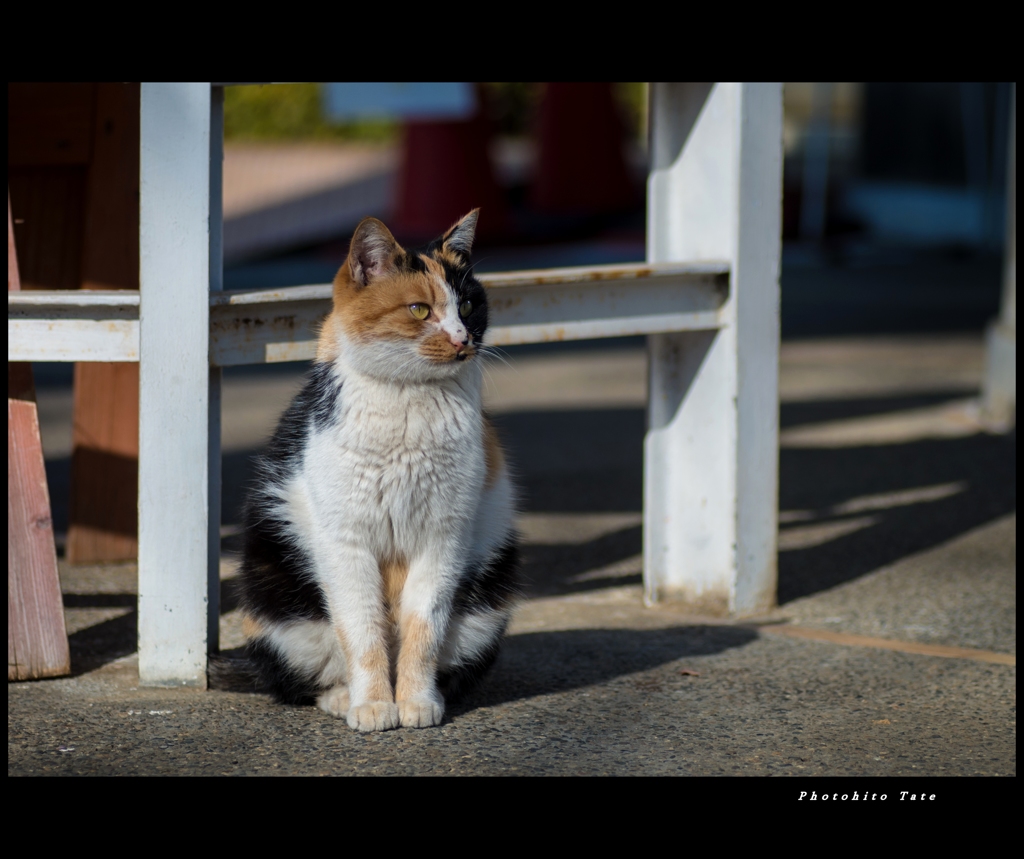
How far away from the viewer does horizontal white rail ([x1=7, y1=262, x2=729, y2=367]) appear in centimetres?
310

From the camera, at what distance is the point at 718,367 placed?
3906 mm

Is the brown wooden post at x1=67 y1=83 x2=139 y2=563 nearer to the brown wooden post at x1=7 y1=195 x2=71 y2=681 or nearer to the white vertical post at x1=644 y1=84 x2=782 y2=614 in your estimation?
the brown wooden post at x1=7 y1=195 x2=71 y2=681

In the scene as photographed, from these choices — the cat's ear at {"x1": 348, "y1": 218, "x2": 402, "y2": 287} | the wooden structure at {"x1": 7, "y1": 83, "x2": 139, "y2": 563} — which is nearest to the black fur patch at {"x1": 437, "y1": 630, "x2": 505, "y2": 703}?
the cat's ear at {"x1": 348, "y1": 218, "x2": 402, "y2": 287}

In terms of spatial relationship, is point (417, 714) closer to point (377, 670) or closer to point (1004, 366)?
point (377, 670)

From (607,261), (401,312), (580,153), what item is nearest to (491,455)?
(401,312)

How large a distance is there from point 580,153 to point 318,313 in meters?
11.4

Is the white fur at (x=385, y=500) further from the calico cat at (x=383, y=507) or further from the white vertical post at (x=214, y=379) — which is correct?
the white vertical post at (x=214, y=379)

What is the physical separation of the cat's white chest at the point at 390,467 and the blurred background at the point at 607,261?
1.94ft

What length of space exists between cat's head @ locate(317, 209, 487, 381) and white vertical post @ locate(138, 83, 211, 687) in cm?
46

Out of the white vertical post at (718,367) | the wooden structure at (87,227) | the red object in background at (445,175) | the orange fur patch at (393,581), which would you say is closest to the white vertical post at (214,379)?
the orange fur patch at (393,581)

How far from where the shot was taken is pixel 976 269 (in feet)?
42.1

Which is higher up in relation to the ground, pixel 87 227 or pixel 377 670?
pixel 87 227

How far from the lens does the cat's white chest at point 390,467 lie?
283 cm

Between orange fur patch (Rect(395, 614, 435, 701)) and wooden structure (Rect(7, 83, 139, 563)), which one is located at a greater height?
wooden structure (Rect(7, 83, 139, 563))
